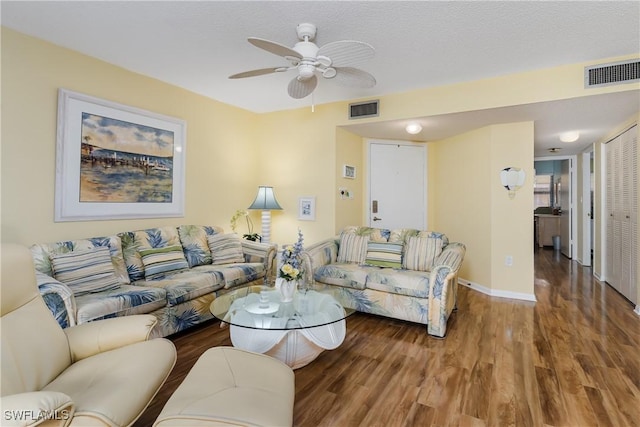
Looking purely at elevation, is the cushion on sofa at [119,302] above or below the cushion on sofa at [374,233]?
below

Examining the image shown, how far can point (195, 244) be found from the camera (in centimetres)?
350

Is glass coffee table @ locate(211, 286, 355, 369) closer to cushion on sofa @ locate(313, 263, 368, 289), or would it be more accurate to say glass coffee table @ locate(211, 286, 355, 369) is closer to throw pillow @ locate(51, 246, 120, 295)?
cushion on sofa @ locate(313, 263, 368, 289)

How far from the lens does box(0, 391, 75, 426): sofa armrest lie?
3.04 feet

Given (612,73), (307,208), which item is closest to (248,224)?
(307,208)

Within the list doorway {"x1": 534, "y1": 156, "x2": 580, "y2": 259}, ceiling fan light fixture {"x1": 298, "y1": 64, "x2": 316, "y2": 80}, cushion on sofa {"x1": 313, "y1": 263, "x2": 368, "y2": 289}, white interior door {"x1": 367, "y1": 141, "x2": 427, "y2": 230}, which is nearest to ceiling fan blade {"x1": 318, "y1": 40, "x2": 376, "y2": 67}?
ceiling fan light fixture {"x1": 298, "y1": 64, "x2": 316, "y2": 80}

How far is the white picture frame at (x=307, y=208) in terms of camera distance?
4406 millimetres

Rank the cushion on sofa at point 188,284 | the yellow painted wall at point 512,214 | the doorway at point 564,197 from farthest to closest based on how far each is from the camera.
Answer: the doorway at point 564,197 < the yellow painted wall at point 512,214 < the cushion on sofa at point 188,284

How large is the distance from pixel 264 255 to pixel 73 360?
7.08ft

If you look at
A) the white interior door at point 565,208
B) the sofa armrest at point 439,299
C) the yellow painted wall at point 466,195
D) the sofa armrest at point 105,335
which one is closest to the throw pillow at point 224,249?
the sofa armrest at point 105,335

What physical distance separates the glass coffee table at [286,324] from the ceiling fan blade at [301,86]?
170cm

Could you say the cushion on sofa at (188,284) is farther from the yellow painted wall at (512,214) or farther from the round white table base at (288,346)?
the yellow painted wall at (512,214)

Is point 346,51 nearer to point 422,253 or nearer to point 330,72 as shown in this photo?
point 330,72

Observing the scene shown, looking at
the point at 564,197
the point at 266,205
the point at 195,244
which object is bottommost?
the point at 195,244

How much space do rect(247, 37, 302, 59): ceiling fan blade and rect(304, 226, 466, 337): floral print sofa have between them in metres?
1.81
